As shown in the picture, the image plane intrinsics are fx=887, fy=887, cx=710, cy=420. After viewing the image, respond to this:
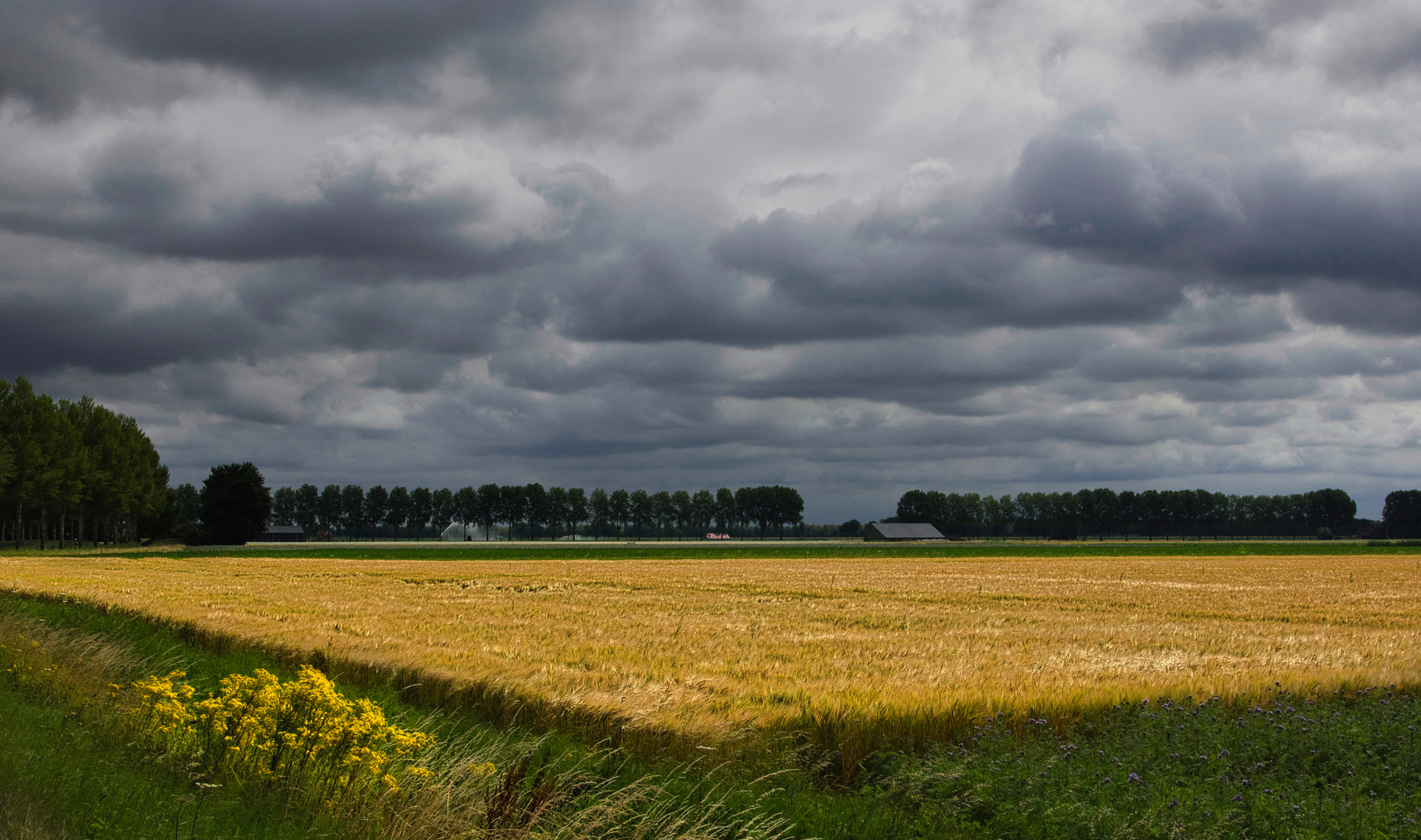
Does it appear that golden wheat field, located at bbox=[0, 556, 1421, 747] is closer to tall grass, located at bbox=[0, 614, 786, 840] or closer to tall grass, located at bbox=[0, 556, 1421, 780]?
tall grass, located at bbox=[0, 556, 1421, 780]

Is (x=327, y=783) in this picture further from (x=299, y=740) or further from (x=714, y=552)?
(x=714, y=552)

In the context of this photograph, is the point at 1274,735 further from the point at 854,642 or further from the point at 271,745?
the point at 271,745

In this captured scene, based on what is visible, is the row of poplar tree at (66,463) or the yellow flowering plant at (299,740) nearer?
the yellow flowering plant at (299,740)

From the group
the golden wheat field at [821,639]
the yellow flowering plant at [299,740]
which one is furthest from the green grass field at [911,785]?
the golden wheat field at [821,639]

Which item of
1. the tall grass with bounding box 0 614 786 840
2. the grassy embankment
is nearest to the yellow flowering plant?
the tall grass with bounding box 0 614 786 840

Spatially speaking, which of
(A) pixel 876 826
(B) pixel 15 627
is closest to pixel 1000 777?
(A) pixel 876 826

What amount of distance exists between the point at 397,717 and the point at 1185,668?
11.4 m

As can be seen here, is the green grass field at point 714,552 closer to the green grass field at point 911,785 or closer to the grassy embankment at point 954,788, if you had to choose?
the green grass field at point 911,785

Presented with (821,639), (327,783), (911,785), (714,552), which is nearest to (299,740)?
(327,783)

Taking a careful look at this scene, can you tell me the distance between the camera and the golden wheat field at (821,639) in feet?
33.9

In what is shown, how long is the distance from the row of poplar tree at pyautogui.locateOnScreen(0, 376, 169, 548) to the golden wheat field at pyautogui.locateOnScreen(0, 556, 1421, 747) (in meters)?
80.1

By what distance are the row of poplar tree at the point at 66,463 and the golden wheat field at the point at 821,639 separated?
263ft

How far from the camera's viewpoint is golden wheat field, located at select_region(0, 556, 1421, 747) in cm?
1032

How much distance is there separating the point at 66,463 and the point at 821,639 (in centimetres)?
12221
